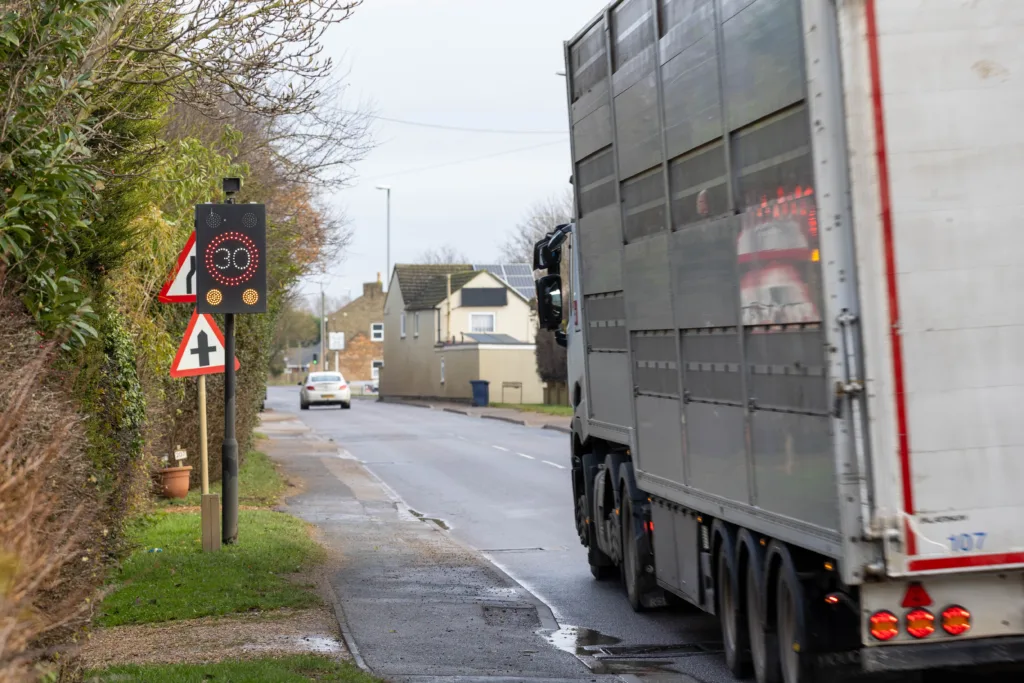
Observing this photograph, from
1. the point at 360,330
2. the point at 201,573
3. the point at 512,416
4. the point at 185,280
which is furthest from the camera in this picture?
the point at 360,330

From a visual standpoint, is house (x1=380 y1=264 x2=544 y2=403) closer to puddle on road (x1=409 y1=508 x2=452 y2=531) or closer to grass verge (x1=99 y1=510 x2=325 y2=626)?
puddle on road (x1=409 y1=508 x2=452 y2=531)

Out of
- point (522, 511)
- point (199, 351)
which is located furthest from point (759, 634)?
point (522, 511)

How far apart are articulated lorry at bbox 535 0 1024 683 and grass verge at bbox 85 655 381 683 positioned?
94.3 inches

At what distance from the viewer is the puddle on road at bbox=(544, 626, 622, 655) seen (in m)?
9.16

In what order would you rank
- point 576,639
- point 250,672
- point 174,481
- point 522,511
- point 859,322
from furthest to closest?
point 522,511, point 174,481, point 576,639, point 250,672, point 859,322

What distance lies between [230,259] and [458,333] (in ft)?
201

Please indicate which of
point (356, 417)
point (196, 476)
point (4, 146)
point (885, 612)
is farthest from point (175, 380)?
point (356, 417)

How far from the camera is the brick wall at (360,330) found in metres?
122

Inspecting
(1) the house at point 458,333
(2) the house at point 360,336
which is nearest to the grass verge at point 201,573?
(1) the house at point 458,333

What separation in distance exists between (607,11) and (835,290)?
462 cm

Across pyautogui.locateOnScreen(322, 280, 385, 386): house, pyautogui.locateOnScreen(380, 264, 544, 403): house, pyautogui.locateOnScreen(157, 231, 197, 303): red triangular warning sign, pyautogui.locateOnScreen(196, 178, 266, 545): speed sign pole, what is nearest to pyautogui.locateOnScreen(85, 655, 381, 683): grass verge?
pyautogui.locateOnScreen(196, 178, 266, 545): speed sign pole

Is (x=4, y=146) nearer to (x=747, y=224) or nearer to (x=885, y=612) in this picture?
(x=747, y=224)

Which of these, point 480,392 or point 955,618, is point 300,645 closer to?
point 955,618

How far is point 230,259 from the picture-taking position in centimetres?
1280
